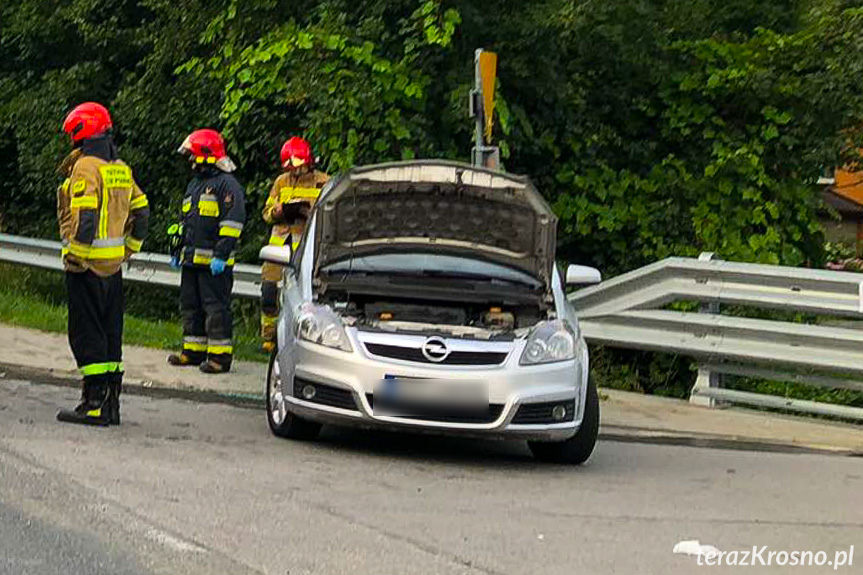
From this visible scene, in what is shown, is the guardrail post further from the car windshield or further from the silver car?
the car windshield

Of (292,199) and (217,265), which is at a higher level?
(292,199)

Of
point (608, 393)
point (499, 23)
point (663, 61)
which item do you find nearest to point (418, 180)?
point (608, 393)

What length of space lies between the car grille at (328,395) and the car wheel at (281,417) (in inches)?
7.7

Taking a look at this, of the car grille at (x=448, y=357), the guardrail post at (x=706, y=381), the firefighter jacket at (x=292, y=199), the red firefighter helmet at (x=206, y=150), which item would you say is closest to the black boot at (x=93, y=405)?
the car grille at (x=448, y=357)

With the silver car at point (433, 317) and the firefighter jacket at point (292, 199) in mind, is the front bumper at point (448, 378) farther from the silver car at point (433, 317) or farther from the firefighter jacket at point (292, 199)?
the firefighter jacket at point (292, 199)

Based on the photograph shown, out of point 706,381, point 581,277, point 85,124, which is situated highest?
point 85,124

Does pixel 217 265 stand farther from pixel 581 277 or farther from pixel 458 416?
pixel 458 416

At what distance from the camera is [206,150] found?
37.7ft

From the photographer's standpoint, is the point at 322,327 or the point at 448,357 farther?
the point at 322,327

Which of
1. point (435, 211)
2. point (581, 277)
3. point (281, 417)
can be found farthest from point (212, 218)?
point (581, 277)

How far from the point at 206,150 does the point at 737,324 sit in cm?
440

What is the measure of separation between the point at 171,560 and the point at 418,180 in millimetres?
4055

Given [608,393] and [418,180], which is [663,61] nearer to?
[608,393]

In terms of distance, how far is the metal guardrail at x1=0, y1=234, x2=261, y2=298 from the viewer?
13797mm
